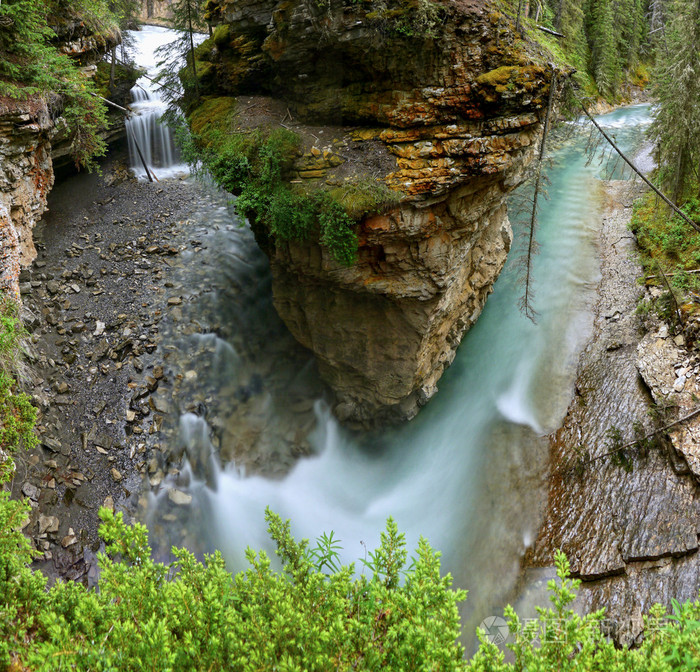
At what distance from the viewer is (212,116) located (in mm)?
9320

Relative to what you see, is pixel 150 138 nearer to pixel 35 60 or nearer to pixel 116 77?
pixel 116 77

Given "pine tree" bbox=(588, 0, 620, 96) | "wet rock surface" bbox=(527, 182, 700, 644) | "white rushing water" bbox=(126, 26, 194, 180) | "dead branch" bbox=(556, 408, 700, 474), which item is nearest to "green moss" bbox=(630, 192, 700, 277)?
"wet rock surface" bbox=(527, 182, 700, 644)

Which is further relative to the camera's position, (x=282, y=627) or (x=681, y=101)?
(x=681, y=101)

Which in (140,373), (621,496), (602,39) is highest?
(602,39)

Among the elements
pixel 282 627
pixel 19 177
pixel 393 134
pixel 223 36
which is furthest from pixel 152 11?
pixel 282 627

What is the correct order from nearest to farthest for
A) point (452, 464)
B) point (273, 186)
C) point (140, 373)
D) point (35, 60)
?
point (273, 186) < point (35, 60) < point (452, 464) < point (140, 373)

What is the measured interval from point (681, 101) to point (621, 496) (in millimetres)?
10506

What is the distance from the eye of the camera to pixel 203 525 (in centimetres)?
866

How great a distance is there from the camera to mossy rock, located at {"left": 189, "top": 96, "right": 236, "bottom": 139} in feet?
29.5

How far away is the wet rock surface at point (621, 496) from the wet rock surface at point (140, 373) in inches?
226

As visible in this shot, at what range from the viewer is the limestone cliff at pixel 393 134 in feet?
22.9

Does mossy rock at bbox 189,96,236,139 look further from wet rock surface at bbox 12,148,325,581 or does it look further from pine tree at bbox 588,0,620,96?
pine tree at bbox 588,0,620,96

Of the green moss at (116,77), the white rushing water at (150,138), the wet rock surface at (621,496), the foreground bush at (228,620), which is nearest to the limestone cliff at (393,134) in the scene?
the wet rock surface at (621,496)

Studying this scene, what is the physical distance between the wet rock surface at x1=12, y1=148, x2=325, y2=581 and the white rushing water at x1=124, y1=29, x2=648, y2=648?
18cm
